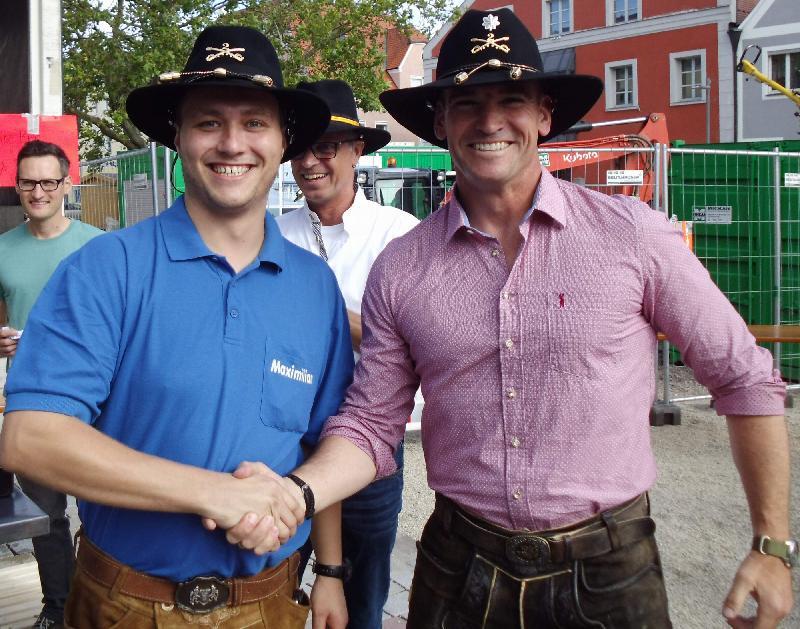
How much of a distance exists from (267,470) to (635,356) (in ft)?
3.13

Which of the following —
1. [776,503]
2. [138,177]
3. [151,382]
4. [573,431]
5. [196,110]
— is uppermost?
[138,177]

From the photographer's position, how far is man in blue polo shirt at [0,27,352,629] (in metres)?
2.05

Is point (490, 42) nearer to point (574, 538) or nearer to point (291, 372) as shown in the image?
point (291, 372)

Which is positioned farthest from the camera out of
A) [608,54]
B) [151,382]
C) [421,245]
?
[608,54]

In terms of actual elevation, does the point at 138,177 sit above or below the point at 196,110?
above

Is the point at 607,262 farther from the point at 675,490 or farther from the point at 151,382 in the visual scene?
the point at 675,490

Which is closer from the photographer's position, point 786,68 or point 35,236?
point 35,236

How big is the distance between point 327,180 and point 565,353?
6.19ft

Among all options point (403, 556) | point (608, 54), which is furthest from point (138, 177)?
point (608, 54)

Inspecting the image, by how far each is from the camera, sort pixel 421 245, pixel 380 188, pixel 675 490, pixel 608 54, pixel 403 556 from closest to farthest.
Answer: pixel 421 245 < pixel 403 556 < pixel 675 490 < pixel 380 188 < pixel 608 54

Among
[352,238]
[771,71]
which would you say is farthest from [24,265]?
[771,71]

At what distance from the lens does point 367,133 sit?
4219 mm

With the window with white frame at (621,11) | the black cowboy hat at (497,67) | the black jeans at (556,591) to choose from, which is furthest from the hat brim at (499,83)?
the window with white frame at (621,11)

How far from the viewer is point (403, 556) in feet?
17.5
